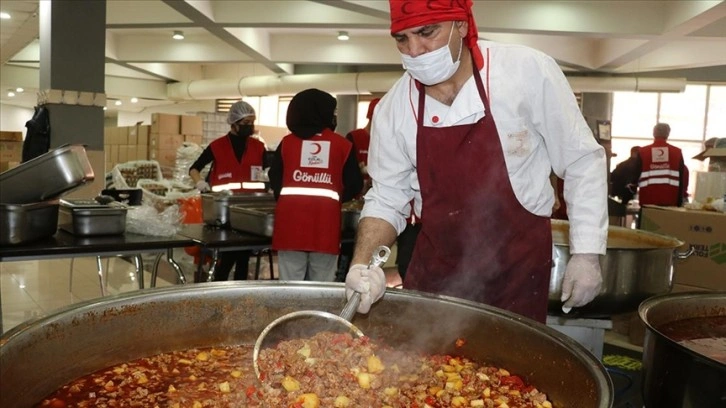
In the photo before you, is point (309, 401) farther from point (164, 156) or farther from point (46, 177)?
point (164, 156)

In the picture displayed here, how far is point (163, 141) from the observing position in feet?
35.6

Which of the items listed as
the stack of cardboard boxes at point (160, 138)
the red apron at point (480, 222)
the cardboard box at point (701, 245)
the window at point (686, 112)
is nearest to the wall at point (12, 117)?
the stack of cardboard boxes at point (160, 138)

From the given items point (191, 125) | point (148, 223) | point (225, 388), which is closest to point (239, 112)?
point (148, 223)

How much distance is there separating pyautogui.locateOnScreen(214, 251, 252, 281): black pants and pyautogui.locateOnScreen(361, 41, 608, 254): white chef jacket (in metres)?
3.27

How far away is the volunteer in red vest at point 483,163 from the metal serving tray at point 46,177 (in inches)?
69.2

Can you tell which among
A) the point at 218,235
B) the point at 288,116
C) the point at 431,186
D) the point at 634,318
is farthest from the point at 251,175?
the point at 431,186

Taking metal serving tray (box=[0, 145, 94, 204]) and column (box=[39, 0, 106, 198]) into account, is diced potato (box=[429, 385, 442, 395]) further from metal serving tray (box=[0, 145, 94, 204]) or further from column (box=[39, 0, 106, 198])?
column (box=[39, 0, 106, 198])

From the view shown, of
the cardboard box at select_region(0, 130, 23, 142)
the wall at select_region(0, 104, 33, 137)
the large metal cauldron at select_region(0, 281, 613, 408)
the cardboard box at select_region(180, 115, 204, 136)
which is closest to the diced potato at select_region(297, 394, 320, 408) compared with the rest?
the large metal cauldron at select_region(0, 281, 613, 408)

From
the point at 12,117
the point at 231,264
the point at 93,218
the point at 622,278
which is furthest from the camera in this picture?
the point at 12,117

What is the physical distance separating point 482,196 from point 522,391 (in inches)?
25.0

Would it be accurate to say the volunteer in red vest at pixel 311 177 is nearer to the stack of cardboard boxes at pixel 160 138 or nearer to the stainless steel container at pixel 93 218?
the stainless steel container at pixel 93 218

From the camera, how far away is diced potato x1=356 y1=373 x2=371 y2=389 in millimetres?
1273

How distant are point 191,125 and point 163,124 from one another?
65cm

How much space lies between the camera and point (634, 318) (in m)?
3.65
